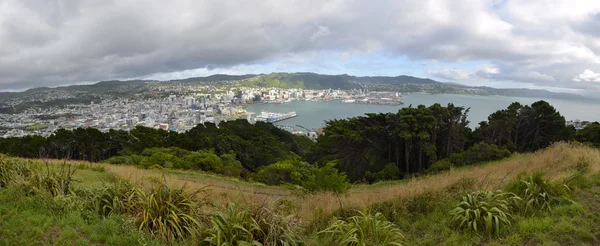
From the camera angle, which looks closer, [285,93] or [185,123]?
[185,123]

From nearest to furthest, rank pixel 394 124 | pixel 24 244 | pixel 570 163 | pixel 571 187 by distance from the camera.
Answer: pixel 24 244 → pixel 571 187 → pixel 570 163 → pixel 394 124

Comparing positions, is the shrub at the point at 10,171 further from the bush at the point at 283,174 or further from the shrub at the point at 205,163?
the shrub at the point at 205,163

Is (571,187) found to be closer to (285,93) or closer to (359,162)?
(359,162)

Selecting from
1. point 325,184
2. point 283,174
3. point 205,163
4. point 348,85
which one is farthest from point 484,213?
point 348,85

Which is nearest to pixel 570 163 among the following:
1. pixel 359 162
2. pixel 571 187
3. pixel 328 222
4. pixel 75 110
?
pixel 571 187

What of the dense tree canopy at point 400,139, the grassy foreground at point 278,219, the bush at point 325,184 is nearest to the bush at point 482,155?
the dense tree canopy at point 400,139

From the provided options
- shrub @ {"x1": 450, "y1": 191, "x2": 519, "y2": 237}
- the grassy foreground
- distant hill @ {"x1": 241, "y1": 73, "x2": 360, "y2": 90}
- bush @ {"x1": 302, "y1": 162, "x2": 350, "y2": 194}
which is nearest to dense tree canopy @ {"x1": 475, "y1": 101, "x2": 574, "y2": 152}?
bush @ {"x1": 302, "y1": 162, "x2": 350, "y2": 194}
